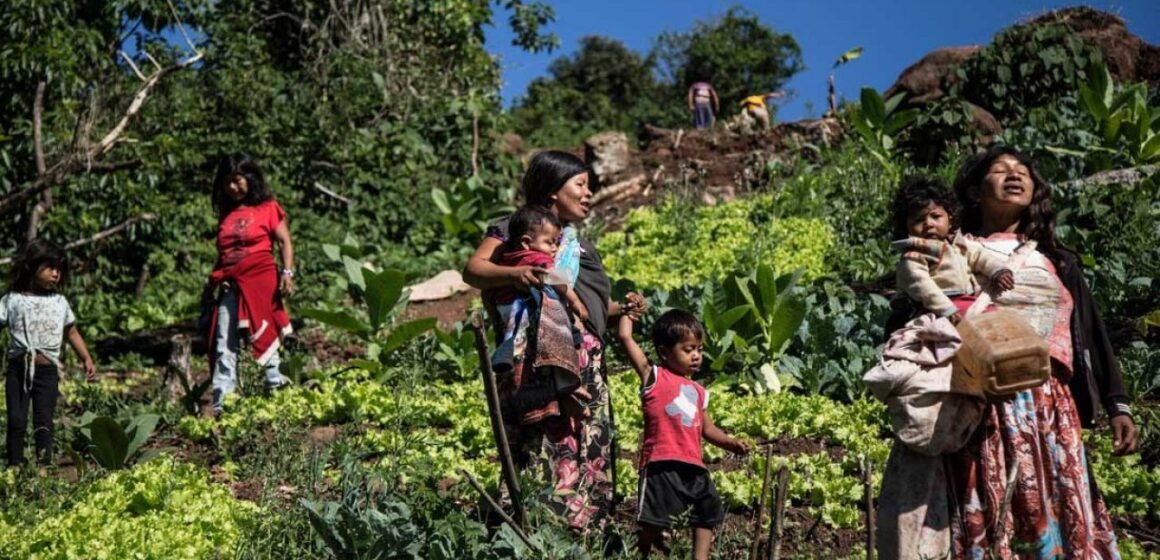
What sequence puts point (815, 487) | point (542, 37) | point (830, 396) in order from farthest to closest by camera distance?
point (542, 37), point (830, 396), point (815, 487)

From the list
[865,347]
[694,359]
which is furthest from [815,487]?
[865,347]

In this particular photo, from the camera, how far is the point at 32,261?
6762 millimetres

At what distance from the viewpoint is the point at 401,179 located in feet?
44.2

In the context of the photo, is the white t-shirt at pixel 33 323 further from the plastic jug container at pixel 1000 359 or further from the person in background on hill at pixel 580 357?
the plastic jug container at pixel 1000 359

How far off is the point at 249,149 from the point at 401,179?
5.06 ft

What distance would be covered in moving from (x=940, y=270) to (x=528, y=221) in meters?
1.32

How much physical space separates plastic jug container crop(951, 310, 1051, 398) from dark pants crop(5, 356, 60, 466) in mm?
4730

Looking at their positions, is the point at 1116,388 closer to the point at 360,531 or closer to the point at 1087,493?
the point at 1087,493

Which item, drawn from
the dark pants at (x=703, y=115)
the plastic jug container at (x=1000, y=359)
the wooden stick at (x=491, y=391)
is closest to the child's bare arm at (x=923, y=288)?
the plastic jug container at (x=1000, y=359)

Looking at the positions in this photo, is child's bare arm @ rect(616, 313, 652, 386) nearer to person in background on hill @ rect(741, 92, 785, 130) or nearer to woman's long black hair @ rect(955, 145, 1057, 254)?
woman's long black hair @ rect(955, 145, 1057, 254)

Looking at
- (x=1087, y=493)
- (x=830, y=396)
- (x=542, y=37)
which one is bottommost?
(x=1087, y=493)

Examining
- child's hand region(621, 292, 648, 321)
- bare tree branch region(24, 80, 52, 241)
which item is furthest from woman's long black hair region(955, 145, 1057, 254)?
bare tree branch region(24, 80, 52, 241)

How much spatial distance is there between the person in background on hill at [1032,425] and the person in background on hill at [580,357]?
955 mm

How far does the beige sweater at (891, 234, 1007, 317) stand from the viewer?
4023mm
